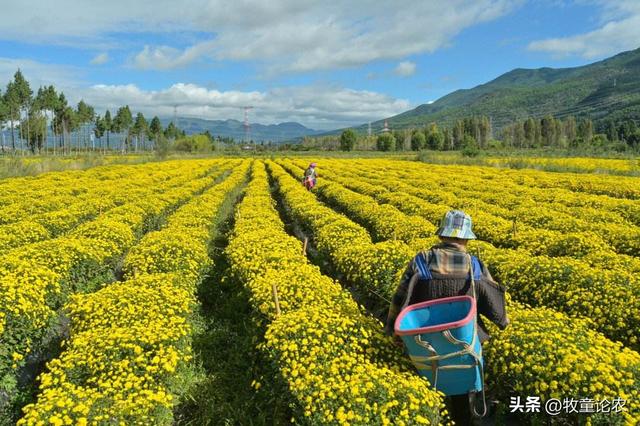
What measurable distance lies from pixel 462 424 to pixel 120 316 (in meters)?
5.00

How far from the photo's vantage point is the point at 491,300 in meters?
5.02

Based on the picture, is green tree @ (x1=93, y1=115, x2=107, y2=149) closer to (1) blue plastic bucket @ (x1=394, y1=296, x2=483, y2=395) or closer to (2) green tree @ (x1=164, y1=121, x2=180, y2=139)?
(2) green tree @ (x1=164, y1=121, x2=180, y2=139)

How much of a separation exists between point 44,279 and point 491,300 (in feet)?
24.8

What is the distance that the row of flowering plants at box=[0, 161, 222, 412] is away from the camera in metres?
6.61

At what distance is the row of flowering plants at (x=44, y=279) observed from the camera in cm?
661

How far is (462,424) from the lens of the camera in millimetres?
5383

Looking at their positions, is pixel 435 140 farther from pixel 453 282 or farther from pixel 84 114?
pixel 453 282

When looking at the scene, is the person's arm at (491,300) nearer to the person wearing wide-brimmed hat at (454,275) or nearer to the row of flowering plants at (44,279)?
the person wearing wide-brimmed hat at (454,275)

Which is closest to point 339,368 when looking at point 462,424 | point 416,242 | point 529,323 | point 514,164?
point 462,424

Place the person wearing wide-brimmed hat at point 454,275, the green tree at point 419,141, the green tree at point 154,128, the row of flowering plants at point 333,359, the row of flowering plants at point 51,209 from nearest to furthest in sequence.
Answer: the row of flowering plants at point 333,359 → the person wearing wide-brimmed hat at point 454,275 → the row of flowering plants at point 51,209 → the green tree at point 154,128 → the green tree at point 419,141

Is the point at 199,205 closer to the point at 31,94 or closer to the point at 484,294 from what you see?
the point at 484,294

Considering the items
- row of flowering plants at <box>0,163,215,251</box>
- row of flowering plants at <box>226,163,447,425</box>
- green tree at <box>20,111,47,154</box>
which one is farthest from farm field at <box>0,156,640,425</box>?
green tree at <box>20,111,47,154</box>

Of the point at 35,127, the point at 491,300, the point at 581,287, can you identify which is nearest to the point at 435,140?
the point at 35,127

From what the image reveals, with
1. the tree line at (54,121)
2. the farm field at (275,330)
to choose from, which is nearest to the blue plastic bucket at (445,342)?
the farm field at (275,330)
